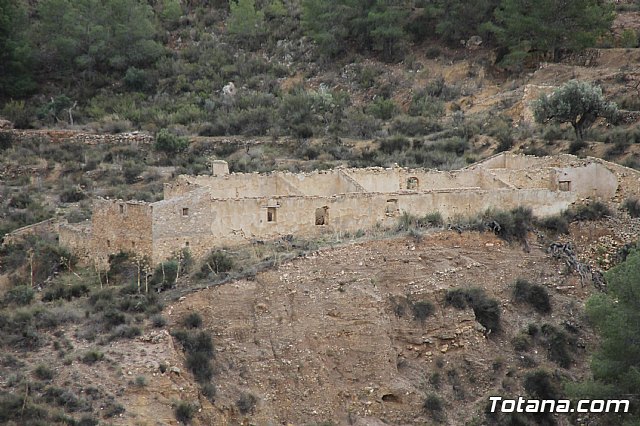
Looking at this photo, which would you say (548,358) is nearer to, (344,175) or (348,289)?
(348,289)

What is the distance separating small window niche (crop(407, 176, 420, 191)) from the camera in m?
32.1

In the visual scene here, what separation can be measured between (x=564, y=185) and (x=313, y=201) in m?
7.00

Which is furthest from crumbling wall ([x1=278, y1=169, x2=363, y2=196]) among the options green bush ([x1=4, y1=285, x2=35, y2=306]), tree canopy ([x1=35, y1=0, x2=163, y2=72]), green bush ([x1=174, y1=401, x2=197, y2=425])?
tree canopy ([x1=35, y1=0, x2=163, y2=72])

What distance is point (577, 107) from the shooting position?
1547 inches

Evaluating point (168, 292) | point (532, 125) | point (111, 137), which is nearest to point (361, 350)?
point (168, 292)

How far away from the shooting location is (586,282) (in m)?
30.2

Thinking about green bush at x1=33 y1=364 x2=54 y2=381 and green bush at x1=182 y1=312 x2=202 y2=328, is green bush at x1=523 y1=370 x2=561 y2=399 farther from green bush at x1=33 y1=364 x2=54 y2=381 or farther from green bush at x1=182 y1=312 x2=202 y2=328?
green bush at x1=33 y1=364 x2=54 y2=381

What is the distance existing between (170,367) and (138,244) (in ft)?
12.0

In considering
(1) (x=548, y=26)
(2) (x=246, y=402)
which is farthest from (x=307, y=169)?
(2) (x=246, y=402)

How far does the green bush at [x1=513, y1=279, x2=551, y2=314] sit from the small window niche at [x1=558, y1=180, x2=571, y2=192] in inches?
140

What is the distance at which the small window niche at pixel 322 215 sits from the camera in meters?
29.2

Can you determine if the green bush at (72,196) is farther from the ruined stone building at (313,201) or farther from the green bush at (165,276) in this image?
the green bush at (165,276)

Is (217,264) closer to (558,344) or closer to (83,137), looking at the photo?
(558,344)

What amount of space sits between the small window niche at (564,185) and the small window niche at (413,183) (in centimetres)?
356
